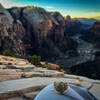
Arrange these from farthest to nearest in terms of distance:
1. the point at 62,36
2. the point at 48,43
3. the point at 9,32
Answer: the point at 62,36 < the point at 48,43 < the point at 9,32

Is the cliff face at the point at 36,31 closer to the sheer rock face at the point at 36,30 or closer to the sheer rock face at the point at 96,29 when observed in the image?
the sheer rock face at the point at 36,30

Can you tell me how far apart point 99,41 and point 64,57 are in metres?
43.7

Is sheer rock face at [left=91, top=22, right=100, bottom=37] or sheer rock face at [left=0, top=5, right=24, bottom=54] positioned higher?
sheer rock face at [left=0, top=5, right=24, bottom=54]

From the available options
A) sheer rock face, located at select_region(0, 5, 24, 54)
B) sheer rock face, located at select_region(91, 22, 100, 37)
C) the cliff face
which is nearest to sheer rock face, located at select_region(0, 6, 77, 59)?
the cliff face

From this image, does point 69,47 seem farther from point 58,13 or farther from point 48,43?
point 58,13

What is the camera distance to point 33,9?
8031cm

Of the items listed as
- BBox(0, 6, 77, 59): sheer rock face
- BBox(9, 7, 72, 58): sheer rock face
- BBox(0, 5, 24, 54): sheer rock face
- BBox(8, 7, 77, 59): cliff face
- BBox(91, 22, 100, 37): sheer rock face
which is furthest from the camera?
BBox(91, 22, 100, 37): sheer rock face

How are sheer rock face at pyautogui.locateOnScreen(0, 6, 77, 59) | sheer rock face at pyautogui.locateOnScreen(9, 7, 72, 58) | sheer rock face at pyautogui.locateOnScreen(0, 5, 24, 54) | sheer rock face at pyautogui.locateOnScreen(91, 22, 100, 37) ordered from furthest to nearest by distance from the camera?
sheer rock face at pyautogui.locateOnScreen(91, 22, 100, 37) → sheer rock face at pyautogui.locateOnScreen(9, 7, 72, 58) → sheer rock face at pyautogui.locateOnScreen(0, 6, 77, 59) → sheer rock face at pyautogui.locateOnScreen(0, 5, 24, 54)

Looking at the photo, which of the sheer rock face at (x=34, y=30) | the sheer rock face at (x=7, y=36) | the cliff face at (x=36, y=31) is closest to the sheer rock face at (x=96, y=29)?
the sheer rock face at (x=34, y=30)

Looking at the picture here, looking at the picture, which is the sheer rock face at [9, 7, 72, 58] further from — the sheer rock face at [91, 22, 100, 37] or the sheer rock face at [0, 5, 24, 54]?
the sheer rock face at [91, 22, 100, 37]

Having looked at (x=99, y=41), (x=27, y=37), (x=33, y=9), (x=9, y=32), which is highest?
(x=33, y=9)

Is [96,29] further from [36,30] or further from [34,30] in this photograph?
[34,30]

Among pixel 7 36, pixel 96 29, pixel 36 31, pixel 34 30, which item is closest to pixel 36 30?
pixel 36 31

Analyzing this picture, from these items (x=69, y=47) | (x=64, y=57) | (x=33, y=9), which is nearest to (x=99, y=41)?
(x=69, y=47)
